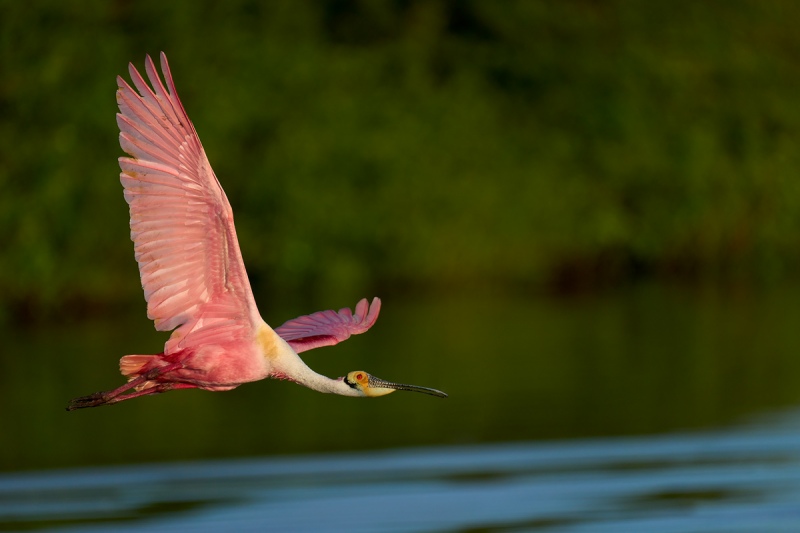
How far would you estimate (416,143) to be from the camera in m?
32.8

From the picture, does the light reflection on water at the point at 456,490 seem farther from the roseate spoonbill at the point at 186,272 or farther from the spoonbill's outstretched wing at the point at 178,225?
the spoonbill's outstretched wing at the point at 178,225

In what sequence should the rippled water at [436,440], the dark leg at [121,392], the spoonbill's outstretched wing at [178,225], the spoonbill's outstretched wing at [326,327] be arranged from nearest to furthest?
1. the spoonbill's outstretched wing at [178,225]
2. the dark leg at [121,392]
3. the spoonbill's outstretched wing at [326,327]
4. the rippled water at [436,440]

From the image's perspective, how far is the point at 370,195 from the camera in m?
→ 31.8

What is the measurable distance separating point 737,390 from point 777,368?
6.04 ft

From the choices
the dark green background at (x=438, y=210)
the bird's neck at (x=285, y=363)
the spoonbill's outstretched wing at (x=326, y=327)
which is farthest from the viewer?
the dark green background at (x=438, y=210)

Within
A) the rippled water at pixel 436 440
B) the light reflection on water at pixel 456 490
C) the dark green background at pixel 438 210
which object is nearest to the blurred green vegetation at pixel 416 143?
the dark green background at pixel 438 210

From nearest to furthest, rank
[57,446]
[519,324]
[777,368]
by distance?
1. [57,446]
2. [777,368]
3. [519,324]

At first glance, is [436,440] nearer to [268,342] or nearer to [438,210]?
[268,342]

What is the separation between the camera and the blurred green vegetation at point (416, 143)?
992 inches

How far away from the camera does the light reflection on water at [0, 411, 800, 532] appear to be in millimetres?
11703

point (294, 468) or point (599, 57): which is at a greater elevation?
point (599, 57)

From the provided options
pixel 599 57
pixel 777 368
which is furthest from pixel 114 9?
pixel 777 368

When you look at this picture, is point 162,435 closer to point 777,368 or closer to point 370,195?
point 777,368

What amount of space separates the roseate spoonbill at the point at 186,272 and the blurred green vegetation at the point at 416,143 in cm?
1523
